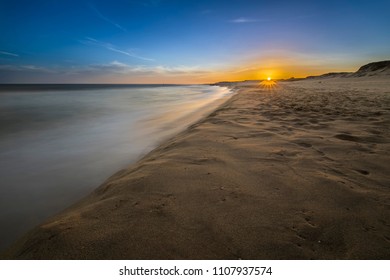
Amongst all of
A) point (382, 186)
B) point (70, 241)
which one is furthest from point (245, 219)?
point (382, 186)

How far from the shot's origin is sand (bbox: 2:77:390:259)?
1586 millimetres

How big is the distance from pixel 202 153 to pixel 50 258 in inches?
94.6

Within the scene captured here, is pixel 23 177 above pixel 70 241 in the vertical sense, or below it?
below

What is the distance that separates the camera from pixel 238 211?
6.53 feet

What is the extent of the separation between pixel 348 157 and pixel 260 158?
1.33 m

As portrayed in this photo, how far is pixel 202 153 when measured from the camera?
A: 354cm

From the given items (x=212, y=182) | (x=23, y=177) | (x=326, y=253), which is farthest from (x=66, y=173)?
(x=326, y=253)

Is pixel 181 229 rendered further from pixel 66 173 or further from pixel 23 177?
pixel 23 177

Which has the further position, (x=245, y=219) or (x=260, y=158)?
(x=260, y=158)

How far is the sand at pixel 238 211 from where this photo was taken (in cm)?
159

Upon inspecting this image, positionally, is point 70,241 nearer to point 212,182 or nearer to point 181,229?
point 181,229
